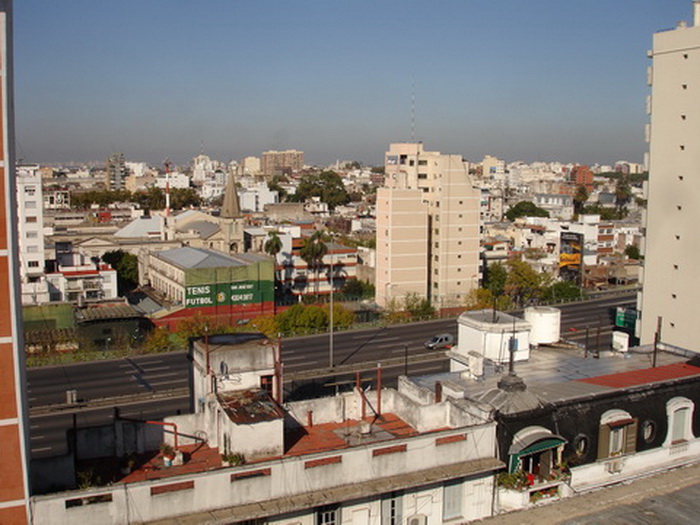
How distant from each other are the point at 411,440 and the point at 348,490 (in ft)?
6.19

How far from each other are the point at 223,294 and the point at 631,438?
44.5m

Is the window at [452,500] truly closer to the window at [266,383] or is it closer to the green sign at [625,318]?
the window at [266,383]

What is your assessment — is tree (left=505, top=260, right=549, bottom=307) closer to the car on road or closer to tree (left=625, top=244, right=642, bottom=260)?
the car on road

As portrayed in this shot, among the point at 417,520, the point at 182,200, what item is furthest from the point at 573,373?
the point at 182,200

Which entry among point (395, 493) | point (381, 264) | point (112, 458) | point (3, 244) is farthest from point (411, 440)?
point (381, 264)

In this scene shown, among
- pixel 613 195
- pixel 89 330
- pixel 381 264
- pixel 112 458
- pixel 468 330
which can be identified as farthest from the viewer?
pixel 613 195

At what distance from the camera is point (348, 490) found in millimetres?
16594

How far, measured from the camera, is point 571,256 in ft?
263

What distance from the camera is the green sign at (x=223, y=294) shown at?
60.1m

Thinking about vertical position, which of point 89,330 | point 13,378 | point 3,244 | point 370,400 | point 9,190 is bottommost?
point 89,330

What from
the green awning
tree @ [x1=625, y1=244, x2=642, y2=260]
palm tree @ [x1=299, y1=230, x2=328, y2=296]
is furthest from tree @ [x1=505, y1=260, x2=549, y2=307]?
the green awning

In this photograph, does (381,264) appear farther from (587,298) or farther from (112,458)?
(112,458)

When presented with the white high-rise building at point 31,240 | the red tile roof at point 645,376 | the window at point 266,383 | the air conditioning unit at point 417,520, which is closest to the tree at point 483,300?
the white high-rise building at point 31,240

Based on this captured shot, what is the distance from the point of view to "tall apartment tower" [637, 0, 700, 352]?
37438 millimetres
